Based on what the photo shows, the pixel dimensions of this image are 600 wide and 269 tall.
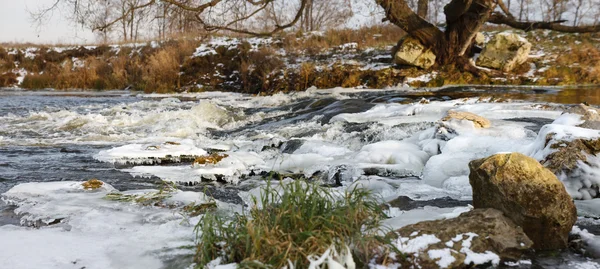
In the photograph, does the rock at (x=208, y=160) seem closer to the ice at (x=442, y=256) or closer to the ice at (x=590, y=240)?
the ice at (x=442, y=256)

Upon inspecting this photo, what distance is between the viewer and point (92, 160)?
498 centimetres

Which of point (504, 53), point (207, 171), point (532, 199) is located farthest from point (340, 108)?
point (504, 53)

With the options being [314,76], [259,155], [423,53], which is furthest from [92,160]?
[423,53]

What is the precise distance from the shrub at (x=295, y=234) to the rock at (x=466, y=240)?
0.19 meters

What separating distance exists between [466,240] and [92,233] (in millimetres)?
2070

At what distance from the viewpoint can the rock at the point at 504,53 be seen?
12.5 metres

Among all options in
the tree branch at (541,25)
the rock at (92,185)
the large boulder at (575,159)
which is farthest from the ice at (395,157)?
the tree branch at (541,25)

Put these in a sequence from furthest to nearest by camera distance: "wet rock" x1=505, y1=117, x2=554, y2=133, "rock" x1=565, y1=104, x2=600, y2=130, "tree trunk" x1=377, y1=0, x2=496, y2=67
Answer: "tree trunk" x1=377, y1=0, x2=496, y2=67
"wet rock" x1=505, y1=117, x2=554, y2=133
"rock" x1=565, y1=104, x2=600, y2=130

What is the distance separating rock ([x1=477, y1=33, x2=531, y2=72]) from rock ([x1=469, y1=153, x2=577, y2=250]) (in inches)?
433

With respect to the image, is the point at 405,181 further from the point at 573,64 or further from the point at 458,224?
the point at 573,64

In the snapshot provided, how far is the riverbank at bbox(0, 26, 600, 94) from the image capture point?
12391 mm

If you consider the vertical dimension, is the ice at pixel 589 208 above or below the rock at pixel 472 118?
below

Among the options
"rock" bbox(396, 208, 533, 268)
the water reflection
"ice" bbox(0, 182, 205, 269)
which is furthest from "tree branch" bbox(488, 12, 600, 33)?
"ice" bbox(0, 182, 205, 269)

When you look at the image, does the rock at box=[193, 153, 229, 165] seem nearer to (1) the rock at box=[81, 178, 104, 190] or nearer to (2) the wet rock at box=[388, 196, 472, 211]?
(1) the rock at box=[81, 178, 104, 190]
